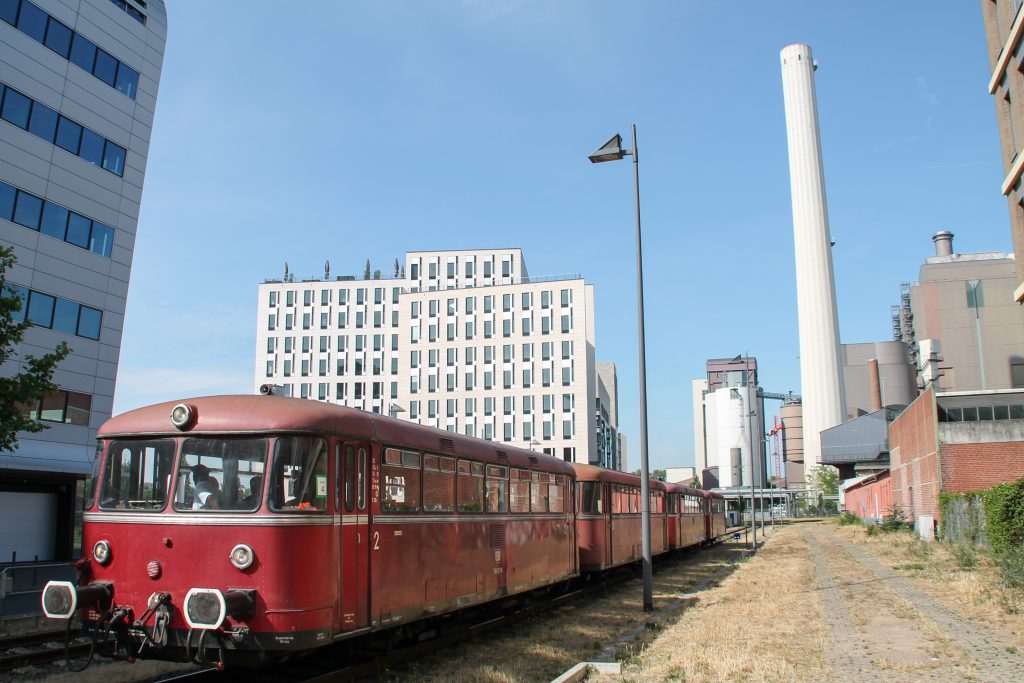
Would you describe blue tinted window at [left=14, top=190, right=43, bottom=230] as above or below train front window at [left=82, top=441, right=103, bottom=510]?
above

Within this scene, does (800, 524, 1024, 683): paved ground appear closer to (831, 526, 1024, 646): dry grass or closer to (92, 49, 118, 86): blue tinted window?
(831, 526, 1024, 646): dry grass

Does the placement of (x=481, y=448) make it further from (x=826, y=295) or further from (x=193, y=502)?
(x=826, y=295)

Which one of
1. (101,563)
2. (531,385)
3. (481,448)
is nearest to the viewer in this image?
(101,563)

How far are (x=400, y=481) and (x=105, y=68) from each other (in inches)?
1175

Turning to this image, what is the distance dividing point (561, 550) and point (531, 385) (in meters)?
70.9

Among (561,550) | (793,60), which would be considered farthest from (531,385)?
(561,550)

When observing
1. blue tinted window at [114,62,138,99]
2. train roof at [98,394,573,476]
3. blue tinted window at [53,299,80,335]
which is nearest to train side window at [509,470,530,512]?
train roof at [98,394,573,476]

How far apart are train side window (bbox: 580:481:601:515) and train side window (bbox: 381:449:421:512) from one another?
9.54 m

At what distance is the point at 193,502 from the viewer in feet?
28.9

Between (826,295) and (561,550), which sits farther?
(826,295)

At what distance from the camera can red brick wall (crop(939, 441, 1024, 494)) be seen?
34.8m

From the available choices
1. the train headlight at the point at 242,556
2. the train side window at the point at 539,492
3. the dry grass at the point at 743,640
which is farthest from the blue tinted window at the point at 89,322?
the train headlight at the point at 242,556

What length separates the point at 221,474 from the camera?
349 inches

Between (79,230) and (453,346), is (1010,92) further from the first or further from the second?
(453,346)
